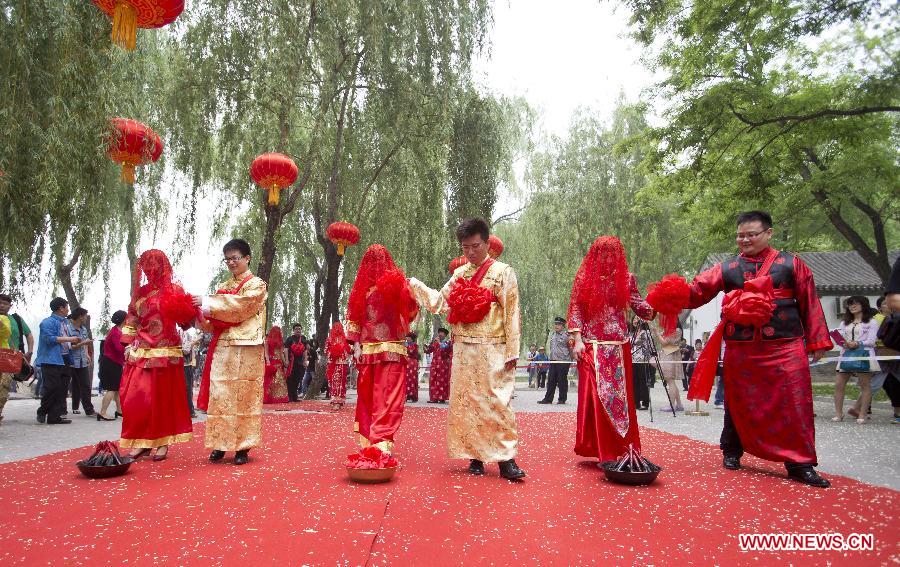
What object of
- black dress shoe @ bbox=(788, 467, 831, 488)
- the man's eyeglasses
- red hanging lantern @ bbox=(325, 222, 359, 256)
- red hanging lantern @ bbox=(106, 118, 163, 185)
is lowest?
black dress shoe @ bbox=(788, 467, 831, 488)

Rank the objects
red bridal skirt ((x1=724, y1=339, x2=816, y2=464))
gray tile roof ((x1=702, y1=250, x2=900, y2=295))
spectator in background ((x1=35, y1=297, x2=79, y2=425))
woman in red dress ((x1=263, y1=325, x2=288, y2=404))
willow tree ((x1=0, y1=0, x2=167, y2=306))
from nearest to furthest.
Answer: red bridal skirt ((x1=724, y1=339, x2=816, y2=464)) < willow tree ((x1=0, y1=0, x2=167, y2=306)) < spectator in background ((x1=35, y1=297, x2=79, y2=425)) < woman in red dress ((x1=263, y1=325, x2=288, y2=404)) < gray tile roof ((x1=702, y1=250, x2=900, y2=295))

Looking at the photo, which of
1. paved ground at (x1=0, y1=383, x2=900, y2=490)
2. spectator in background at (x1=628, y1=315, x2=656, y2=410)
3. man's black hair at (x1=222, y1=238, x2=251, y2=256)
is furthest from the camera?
spectator in background at (x1=628, y1=315, x2=656, y2=410)

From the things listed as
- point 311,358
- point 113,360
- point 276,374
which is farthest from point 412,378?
point 113,360

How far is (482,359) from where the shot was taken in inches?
178

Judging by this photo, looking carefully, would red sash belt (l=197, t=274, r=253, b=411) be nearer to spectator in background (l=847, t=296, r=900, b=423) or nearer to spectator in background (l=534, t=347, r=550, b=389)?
spectator in background (l=847, t=296, r=900, b=423)

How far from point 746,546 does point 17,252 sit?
7.45 m

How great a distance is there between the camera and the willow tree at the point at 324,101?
31.0 ft

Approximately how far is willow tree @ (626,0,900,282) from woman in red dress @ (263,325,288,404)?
26.6 feet

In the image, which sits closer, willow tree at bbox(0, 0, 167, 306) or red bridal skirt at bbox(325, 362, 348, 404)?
willow tree at bbox(0, 0, 167, 306)

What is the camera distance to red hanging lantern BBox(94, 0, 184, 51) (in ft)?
14.5

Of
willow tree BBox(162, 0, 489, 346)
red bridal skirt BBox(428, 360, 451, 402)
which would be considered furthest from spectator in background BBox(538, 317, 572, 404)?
willow tree BBox(162, 0, 489, 346)

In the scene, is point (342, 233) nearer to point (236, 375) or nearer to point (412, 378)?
point (412, 378)

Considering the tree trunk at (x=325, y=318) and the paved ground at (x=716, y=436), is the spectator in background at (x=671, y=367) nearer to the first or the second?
the paved ground at (x=716, y=436)

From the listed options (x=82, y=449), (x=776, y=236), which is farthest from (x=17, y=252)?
Result: (x=776, y=236)
